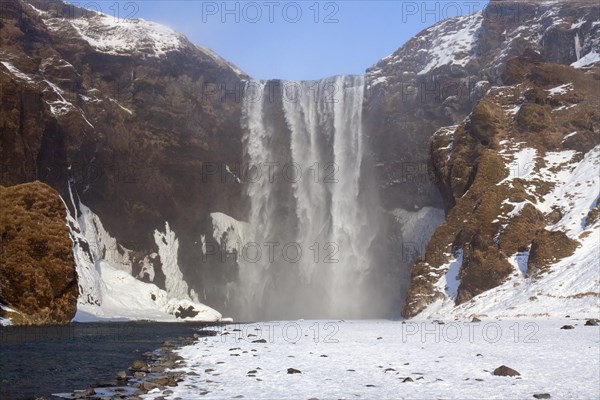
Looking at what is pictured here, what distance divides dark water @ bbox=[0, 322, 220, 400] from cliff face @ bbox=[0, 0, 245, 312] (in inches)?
1506

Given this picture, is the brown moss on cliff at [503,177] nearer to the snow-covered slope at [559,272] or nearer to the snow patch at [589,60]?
the snow-covered slope at [559,272]

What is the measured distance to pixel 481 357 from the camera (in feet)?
66.7

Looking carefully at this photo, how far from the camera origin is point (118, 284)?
67.2 m

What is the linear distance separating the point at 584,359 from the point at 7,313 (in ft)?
→ 114

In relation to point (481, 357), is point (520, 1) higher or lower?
higher

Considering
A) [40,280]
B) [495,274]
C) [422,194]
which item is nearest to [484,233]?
[495,274]

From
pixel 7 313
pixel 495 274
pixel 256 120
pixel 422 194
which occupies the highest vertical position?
pixel 256 120

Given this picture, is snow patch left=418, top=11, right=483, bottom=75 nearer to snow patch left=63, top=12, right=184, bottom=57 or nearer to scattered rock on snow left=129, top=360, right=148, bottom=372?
snow patch left=63, top=12, right=184, bottom=57

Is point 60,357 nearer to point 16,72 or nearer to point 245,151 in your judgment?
point 16,72

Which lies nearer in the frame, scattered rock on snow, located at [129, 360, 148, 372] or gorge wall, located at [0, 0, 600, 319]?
scattered rock on snow, located at [129, 360, 148, 372]

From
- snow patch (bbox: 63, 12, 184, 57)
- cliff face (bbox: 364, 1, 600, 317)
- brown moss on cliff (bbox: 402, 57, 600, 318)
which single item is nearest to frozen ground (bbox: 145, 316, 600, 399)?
brown moss on cliff (bbox: 402, 57, 600, 318)

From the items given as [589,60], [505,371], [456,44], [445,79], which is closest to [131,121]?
[445,79]

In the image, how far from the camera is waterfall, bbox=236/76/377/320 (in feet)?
249

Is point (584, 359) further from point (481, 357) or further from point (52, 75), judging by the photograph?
point (52, 75)
